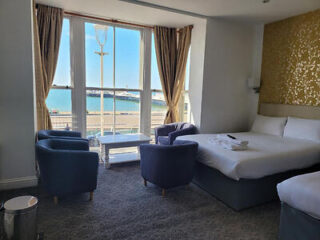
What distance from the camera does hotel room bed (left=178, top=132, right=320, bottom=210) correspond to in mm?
2568

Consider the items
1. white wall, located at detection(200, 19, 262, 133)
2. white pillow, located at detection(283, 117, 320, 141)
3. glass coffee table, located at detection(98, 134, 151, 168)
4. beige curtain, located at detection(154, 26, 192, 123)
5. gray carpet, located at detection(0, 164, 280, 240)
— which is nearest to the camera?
gray carpet, located at detection(0, 164, 280, 240)

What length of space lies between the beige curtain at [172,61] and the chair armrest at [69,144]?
7.52ft

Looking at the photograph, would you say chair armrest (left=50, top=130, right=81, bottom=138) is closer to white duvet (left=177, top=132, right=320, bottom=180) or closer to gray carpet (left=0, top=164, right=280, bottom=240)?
gray carpet (left=0, top=164, right=280, bottom=240)

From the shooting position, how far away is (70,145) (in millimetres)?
3078

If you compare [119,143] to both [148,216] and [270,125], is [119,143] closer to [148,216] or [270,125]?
[148,216]

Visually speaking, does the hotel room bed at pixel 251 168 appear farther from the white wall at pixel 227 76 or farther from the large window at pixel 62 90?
the large window at pixel 62 90

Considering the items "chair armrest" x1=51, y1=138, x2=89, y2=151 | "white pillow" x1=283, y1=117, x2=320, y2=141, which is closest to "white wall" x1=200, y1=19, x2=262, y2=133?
"white pillow" x1=283, y1=117, x2=320, y2=141

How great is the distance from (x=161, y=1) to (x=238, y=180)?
295 cm

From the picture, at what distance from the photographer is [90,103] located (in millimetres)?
4562

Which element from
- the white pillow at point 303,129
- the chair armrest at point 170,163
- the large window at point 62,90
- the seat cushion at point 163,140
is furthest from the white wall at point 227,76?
the large window at point 62,90

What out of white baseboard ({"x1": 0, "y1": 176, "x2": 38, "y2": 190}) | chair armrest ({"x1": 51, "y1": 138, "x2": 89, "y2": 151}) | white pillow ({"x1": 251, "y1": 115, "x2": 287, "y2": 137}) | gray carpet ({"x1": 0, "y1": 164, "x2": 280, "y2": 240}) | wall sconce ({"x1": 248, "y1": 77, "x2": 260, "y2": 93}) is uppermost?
wall sconce ({"x1": 248, "y1": 77, "x2": 260, "y2": 93})

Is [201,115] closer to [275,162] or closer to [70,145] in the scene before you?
[275,162]

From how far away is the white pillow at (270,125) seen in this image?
4.02 metres

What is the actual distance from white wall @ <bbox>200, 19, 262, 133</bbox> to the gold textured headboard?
0.40 m
